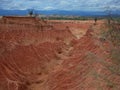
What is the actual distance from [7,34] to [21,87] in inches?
891

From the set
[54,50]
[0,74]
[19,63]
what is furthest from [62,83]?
[54,50]

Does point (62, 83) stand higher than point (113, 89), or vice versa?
point (113, 89)

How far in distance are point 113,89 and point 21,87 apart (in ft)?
25.5

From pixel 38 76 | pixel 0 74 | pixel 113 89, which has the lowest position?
pixel 38 76

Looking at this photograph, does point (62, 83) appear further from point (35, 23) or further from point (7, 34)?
point (35, 23)

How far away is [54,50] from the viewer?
34219mm

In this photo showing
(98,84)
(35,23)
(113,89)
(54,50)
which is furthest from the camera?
(35,23)

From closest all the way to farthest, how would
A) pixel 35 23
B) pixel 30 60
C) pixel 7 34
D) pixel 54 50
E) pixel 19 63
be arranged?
pixel 19 63 < pixel 30 60 < pixel 54 50 < pixel 7 34 < pixel 35 23

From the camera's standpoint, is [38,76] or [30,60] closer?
[38,76]

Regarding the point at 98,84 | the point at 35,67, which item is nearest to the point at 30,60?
the point at 35,67

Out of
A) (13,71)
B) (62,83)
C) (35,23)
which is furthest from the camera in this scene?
(35,23)

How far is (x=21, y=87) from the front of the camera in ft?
60.2

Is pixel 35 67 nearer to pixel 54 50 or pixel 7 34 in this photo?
pixel 54 50

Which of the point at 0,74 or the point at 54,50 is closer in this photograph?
the point at 0,74
